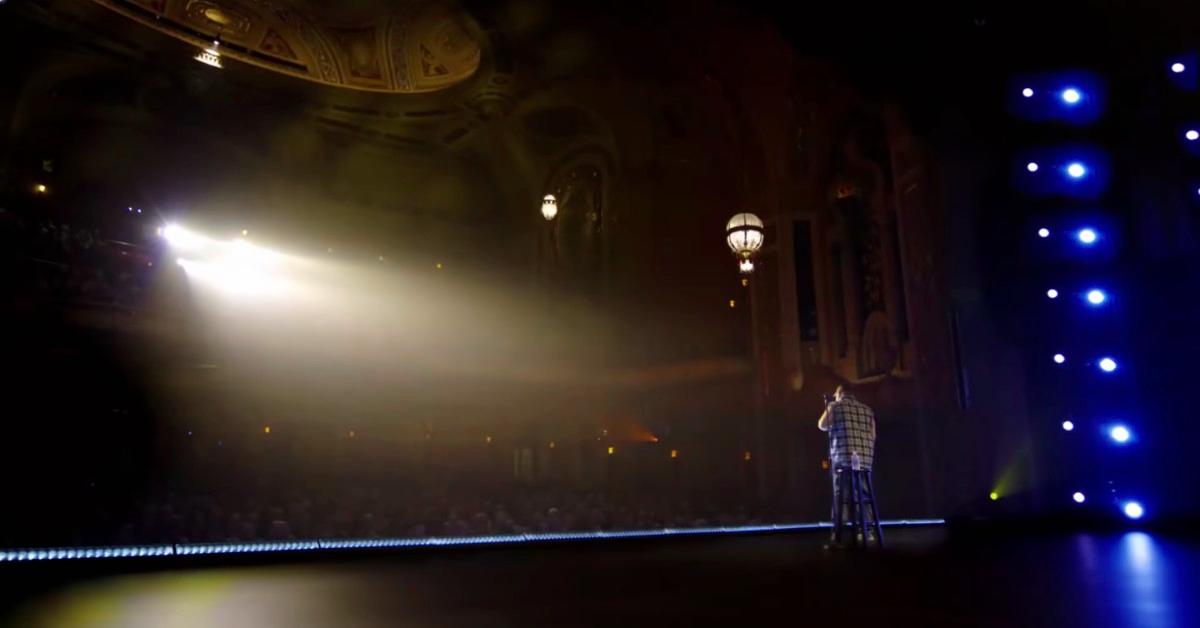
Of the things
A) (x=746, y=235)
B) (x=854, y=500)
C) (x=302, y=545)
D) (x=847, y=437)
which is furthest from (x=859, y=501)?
(x=302, y=545)

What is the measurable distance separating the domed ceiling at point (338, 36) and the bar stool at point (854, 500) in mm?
7333

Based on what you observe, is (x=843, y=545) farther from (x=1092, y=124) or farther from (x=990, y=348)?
(x=1092, y=124)

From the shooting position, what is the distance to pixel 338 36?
9.94 m

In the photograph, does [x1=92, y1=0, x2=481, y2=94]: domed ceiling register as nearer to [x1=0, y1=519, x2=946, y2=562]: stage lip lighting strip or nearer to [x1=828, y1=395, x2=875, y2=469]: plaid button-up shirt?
[x1=0, y1=519, x2=946, y2=562]: stage lip lighting strip

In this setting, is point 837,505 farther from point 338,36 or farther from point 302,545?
point 338,36

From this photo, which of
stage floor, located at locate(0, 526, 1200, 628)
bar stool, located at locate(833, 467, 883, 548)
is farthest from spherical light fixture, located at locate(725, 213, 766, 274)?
stage floor, located at locate(0, 526, 1200, 628)

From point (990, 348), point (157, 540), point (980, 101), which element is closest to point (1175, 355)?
point (990, 348)

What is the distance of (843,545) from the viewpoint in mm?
4938

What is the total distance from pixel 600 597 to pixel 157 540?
4.19 meters

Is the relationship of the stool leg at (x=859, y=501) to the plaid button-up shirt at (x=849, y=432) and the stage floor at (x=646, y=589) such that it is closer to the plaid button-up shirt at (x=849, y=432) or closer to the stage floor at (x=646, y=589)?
the plaid button-up shirt at (x=849, y=432)

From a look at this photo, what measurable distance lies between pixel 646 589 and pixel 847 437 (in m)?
2.71

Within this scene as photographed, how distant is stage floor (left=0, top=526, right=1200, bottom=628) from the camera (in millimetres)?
2111

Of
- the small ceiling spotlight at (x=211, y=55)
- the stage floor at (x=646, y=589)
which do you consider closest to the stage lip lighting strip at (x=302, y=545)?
the stage floor at (x=646, y=589)

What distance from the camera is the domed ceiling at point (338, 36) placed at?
908cm
